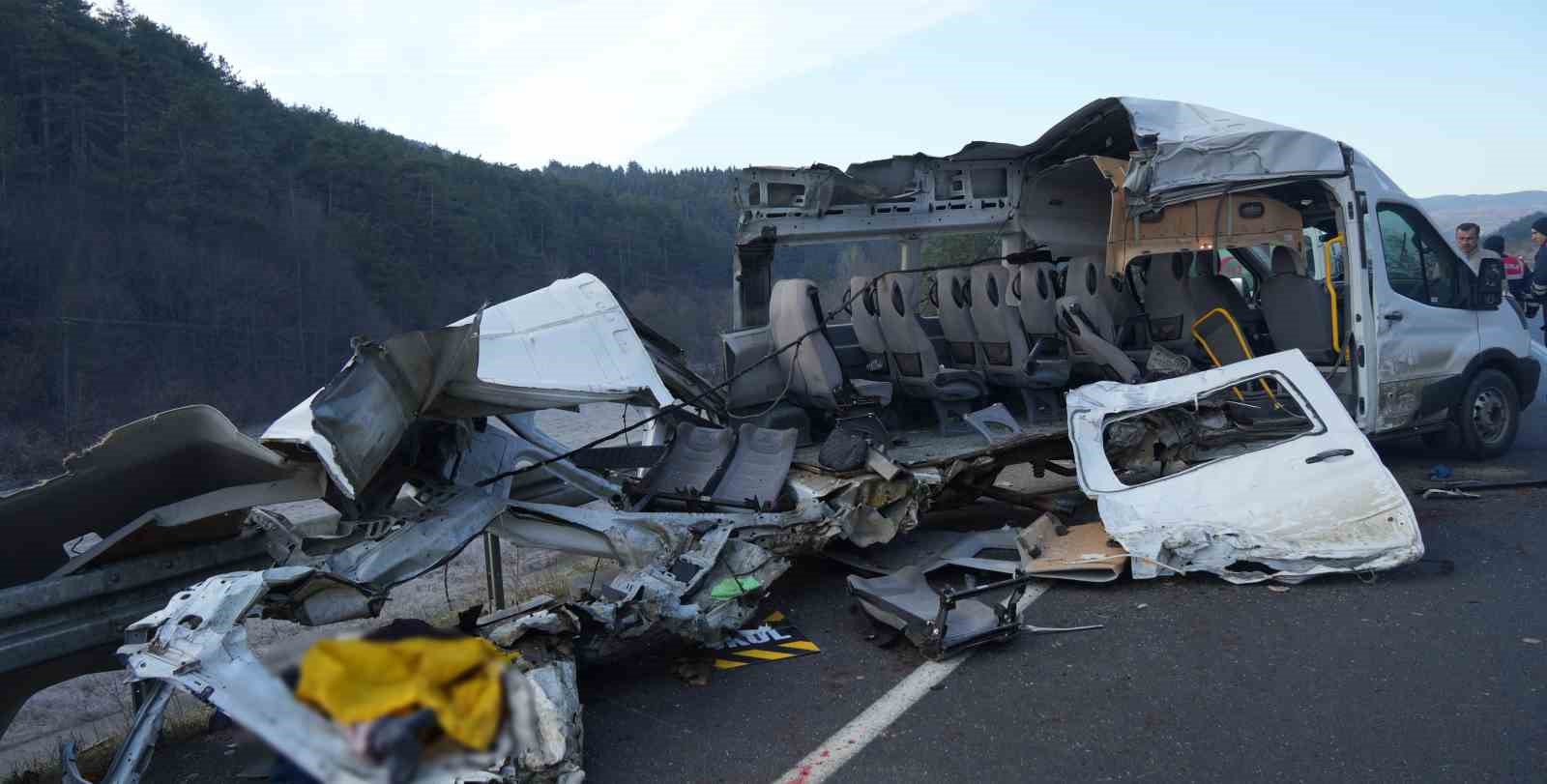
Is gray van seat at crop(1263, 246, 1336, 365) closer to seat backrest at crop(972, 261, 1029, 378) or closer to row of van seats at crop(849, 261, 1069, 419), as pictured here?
row of van seats at crop(849, 261, 1069, 419)

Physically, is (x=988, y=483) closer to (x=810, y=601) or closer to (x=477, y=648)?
(x=810, y=601)

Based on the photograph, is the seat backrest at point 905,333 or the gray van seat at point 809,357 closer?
the gray van seat at point 809,357

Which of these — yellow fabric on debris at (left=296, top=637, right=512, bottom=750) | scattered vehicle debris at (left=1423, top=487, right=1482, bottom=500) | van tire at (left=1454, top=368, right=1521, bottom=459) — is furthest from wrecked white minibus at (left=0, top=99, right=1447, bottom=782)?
van tire at (left=1454, top=368, right=1521, bottom=459)

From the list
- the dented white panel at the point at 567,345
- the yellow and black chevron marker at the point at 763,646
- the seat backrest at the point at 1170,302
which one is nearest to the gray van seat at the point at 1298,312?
the seat backrest at the point at 1170,302

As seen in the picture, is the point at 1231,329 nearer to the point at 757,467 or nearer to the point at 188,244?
the point at 757,467

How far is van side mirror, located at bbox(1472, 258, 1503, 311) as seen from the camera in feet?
26.0

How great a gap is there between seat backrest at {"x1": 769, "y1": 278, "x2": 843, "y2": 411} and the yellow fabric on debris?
5.93m

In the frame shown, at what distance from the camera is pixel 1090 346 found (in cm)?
721

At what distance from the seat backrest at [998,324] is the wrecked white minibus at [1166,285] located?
0.05ft

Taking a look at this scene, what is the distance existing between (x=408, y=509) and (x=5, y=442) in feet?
61.3

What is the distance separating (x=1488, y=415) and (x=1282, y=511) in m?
4.24

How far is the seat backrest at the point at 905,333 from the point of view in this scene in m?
7.46

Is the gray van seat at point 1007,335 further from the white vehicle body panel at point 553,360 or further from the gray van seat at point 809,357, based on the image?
the white vehicle body panel at point 553,360

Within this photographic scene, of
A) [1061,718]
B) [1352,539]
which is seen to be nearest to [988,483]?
[1352,539]
